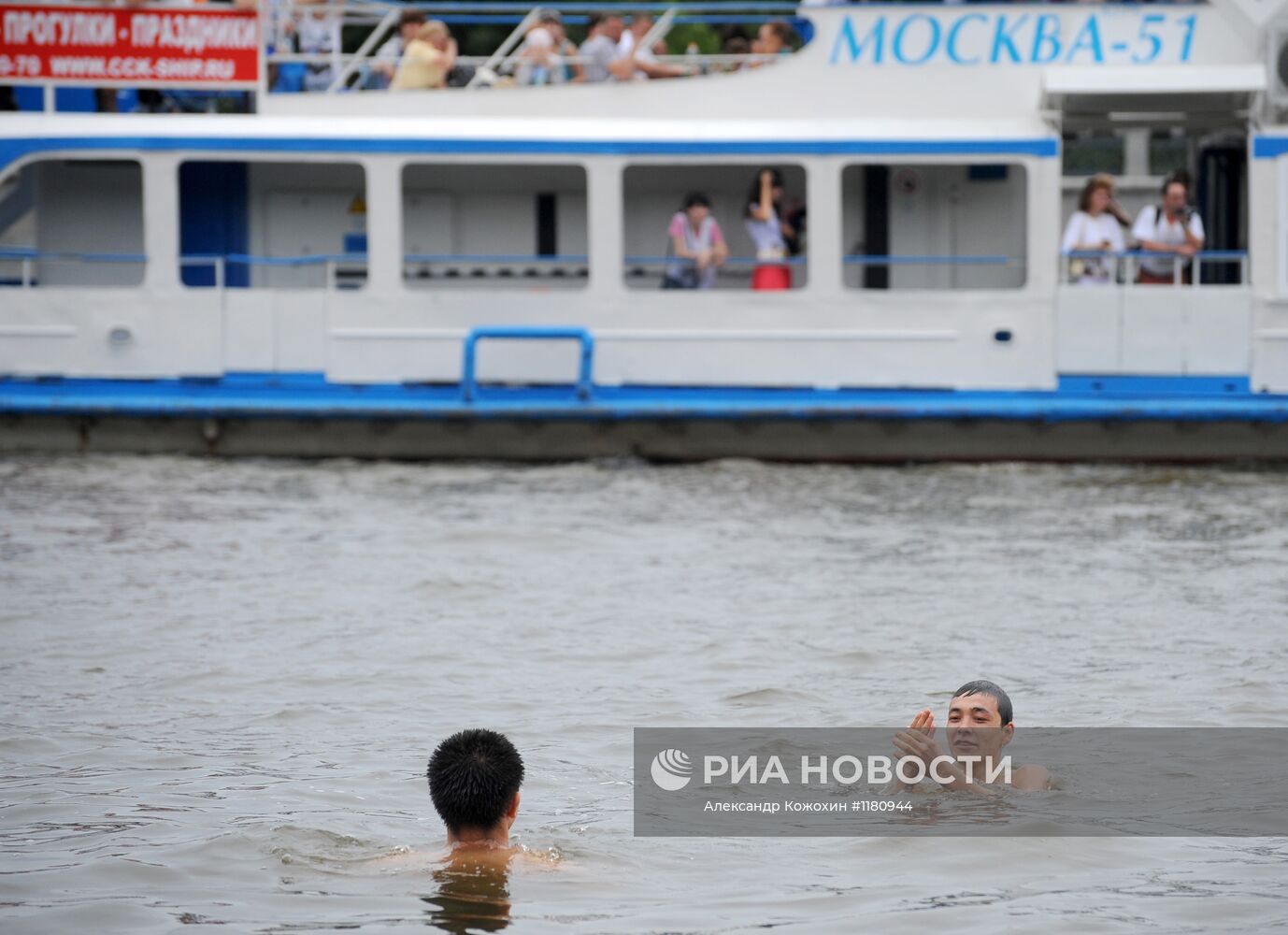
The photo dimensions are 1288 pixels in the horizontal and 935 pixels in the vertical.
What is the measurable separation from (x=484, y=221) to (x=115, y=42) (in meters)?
3.22

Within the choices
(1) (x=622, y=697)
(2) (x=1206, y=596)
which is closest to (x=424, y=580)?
(1) (x=622, y=697)

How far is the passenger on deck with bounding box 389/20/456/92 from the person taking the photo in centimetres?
1605

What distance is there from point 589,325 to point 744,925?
10.0 meters

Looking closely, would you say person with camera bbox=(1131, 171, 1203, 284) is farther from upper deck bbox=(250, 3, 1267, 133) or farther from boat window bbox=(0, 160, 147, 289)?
boat window bbox=(0, 160, 147, 289)

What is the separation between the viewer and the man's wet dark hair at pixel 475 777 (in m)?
5.76

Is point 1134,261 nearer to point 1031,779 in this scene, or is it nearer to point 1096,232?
point 1096,232

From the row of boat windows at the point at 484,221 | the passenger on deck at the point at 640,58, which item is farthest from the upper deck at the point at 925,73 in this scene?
the row of boat windows at the point at 484,221

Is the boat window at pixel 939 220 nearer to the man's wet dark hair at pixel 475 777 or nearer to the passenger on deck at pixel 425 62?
the passenger on deck at pixel 425 62

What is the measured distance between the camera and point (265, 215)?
54.4 feet

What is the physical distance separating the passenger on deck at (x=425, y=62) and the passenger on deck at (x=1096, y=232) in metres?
5.10

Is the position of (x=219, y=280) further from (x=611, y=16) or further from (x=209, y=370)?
(x=611, y=16)

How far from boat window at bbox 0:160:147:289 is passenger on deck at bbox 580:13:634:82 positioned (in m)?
3.71

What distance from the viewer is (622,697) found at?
858cm

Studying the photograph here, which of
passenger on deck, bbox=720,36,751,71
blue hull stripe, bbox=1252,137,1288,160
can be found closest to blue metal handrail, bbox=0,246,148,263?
passenger on deck, bbox=720,36,751,71
